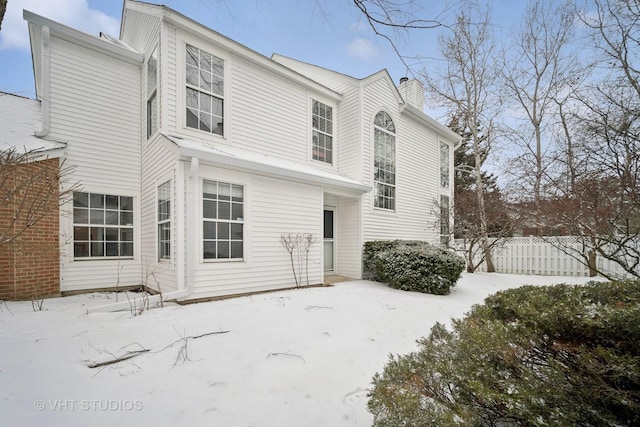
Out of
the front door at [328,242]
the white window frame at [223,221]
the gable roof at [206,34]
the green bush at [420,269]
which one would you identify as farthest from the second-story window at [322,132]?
the green bush at [420,269]

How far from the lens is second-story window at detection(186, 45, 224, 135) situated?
664 cm

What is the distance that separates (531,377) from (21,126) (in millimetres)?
9886

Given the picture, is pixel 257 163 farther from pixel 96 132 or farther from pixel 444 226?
pixel 444 226

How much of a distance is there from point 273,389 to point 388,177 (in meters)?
8.61

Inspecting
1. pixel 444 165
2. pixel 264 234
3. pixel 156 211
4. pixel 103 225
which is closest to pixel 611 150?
pixel 264 234

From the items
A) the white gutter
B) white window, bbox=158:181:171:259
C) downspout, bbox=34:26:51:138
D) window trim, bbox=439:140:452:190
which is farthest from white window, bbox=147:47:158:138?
window trim, bbox=439:140:452:190

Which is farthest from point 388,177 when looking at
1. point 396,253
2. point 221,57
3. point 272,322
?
point 272,322

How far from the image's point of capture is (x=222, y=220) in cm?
618

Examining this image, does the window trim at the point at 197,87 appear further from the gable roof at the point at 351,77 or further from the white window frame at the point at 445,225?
the white window frame at the point at 445,225

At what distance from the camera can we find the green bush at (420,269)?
7.20 meters

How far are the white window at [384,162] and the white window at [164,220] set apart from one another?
607 centimetres

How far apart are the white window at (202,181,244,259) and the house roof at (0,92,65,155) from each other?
2.74 m

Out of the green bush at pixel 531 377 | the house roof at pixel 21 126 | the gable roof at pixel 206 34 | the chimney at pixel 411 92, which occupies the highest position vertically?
the chimney at pixel 411 92

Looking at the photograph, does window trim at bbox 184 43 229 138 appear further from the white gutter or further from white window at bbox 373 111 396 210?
the white gutter
